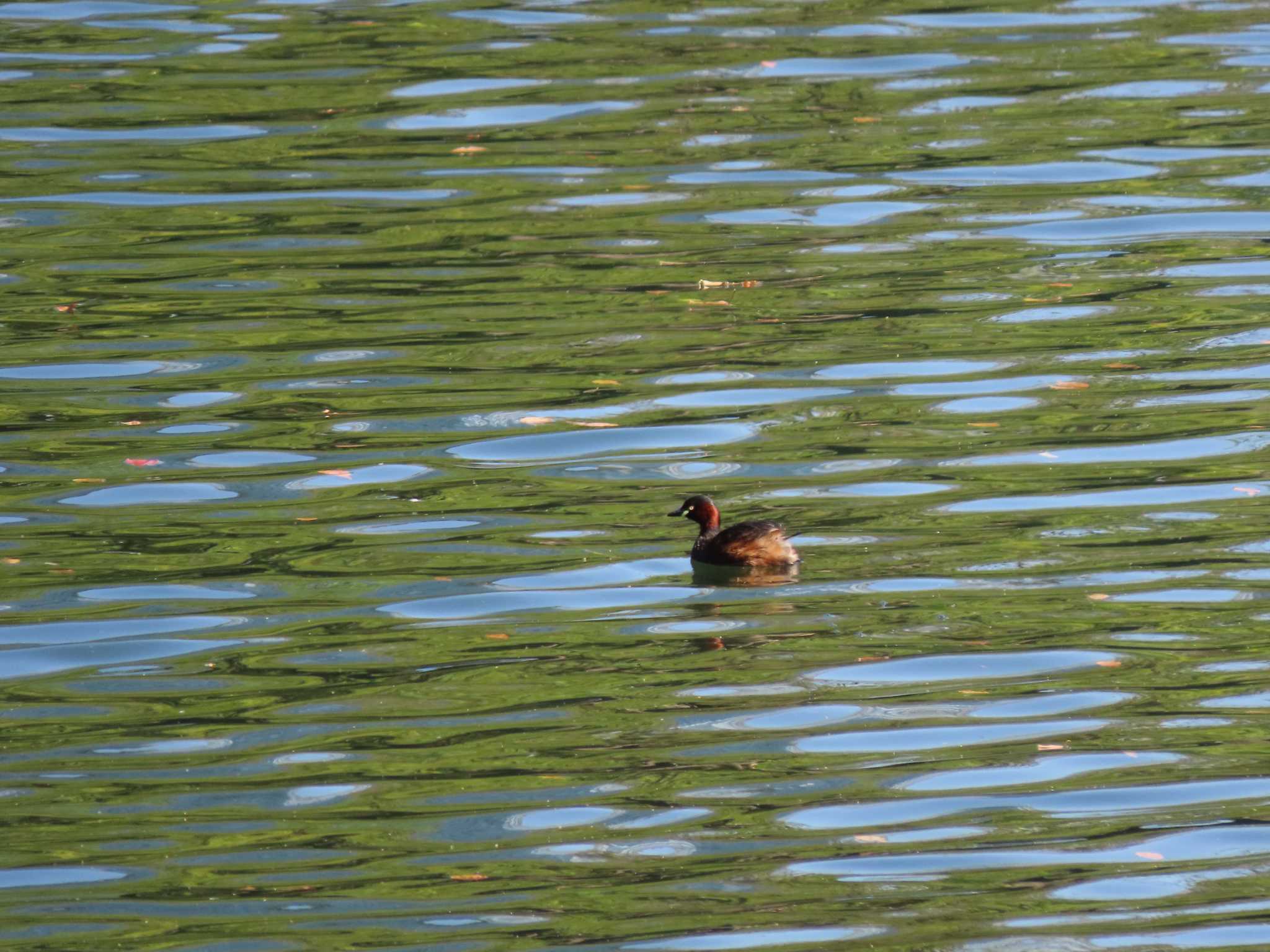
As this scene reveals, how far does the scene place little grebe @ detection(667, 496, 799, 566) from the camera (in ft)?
28.6

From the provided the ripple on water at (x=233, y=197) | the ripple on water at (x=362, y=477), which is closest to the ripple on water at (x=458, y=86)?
the ripple on water at (x=233, y=197)

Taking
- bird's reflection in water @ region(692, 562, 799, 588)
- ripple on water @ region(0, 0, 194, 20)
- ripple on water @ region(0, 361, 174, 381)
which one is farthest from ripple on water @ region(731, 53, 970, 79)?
bird's reflection in water @ region(692, 562, 799, 588)

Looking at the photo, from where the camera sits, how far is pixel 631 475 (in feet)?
33.2

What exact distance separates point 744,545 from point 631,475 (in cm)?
146

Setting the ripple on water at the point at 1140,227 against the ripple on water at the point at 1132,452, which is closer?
the ripple on water at the point at 1132,452

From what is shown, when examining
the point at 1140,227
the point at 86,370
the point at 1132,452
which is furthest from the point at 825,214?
the point at 86,370

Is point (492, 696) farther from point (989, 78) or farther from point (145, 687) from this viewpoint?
point (989, 78)

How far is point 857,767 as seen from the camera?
23.5ft

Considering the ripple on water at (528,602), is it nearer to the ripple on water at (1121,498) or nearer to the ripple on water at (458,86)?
the ripple on water at (1121,498)

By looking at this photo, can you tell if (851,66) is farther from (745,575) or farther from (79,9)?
(745,575)

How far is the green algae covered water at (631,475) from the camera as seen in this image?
21.7ft

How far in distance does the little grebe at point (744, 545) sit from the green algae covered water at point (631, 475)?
0.56ft

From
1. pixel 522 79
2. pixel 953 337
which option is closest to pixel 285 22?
pixel 522 79

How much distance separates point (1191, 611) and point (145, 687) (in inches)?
148
